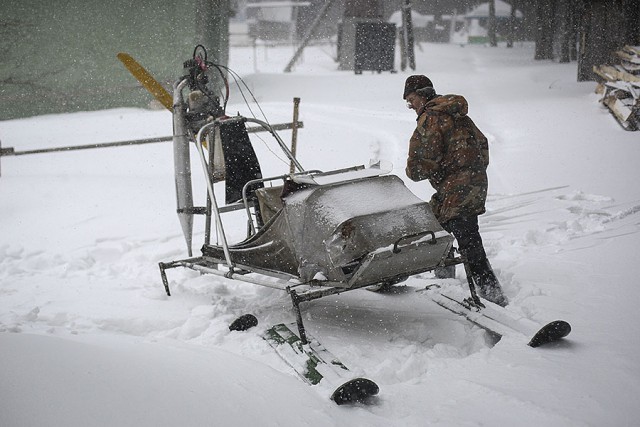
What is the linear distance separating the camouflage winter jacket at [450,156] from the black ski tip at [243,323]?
1.60 meters

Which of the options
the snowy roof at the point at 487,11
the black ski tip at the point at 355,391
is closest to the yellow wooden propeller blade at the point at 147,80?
the black ski tip at the point at 355,391

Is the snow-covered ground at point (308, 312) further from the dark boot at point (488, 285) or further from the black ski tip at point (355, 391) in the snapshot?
the dark boot at point (488, 285)

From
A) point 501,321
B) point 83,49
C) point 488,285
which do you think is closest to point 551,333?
point 501,321

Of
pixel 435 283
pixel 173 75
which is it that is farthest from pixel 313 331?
pixel 173 75

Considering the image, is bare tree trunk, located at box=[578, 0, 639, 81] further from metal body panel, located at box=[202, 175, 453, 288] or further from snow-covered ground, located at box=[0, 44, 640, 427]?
metal body panel, located at box=[202, 175, 453, 288]

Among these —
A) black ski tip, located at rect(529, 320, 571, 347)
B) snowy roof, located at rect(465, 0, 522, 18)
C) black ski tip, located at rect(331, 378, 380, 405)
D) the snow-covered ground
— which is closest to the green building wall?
the snow-covered ground

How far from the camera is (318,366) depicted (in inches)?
141

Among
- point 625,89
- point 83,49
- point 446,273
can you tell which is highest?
point 83,49

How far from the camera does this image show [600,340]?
3.78 metres

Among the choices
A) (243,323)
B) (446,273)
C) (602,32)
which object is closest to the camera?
(243,323)

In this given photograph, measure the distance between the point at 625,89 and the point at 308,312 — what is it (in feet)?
32.2

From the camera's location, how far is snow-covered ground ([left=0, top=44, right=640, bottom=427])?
9.45 ft

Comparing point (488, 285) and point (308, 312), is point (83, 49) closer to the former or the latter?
point (308, 312)

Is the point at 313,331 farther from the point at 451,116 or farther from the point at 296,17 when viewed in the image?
the point at 296,17
